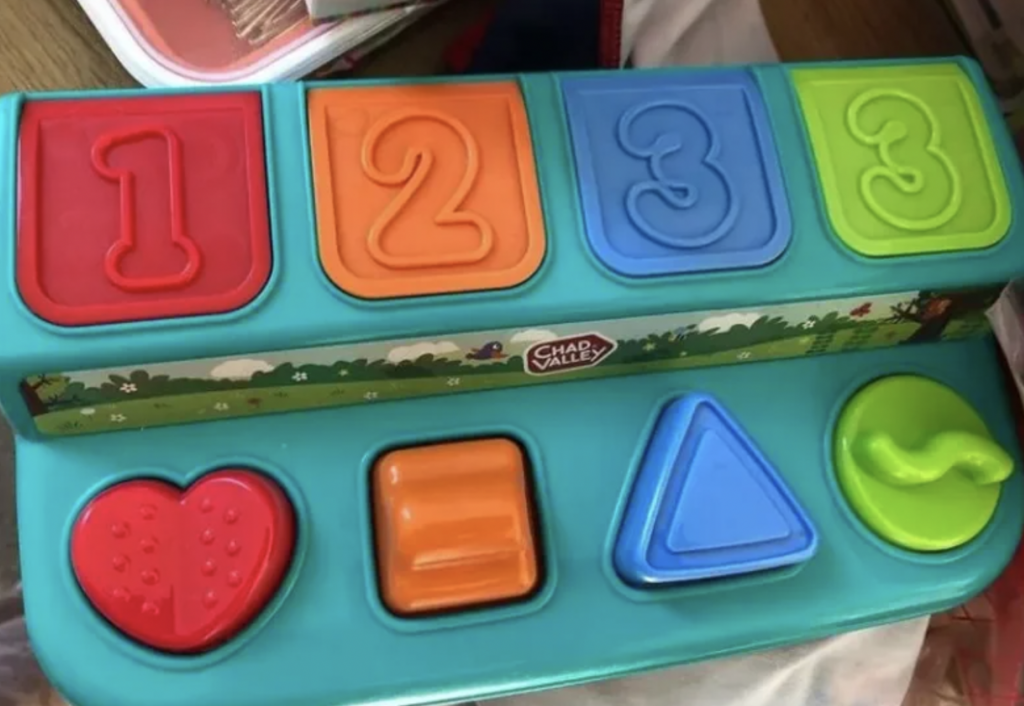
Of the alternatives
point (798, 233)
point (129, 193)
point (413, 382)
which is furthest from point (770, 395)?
point (129, 193)

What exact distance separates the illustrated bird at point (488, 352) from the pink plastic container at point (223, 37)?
24 centimetres

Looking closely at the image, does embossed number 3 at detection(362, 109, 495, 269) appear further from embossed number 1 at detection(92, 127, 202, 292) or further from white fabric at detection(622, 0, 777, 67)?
white fabric at detection(622, 0, 777, 67)

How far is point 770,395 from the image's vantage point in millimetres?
669

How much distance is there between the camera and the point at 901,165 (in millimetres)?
659

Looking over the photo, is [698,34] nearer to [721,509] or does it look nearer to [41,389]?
[721,509]

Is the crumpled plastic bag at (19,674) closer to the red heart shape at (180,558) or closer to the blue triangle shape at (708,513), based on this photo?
the red heart shape at (180,558)

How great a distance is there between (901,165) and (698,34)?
208 mm

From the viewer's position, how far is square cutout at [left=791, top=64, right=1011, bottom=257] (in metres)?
0.65

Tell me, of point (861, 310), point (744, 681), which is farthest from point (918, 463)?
point (744, 681)

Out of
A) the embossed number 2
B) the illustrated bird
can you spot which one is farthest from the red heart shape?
the embossed number 2

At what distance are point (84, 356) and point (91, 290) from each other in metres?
0.03

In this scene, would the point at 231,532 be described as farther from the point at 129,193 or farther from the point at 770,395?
the point at 770,395

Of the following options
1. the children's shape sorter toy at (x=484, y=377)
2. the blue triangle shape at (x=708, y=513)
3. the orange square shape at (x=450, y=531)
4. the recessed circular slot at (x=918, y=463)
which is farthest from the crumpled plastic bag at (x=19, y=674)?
the recessed circular slot at (x=918, y=463)

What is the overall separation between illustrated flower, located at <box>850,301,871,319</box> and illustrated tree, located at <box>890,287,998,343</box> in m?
0.01
